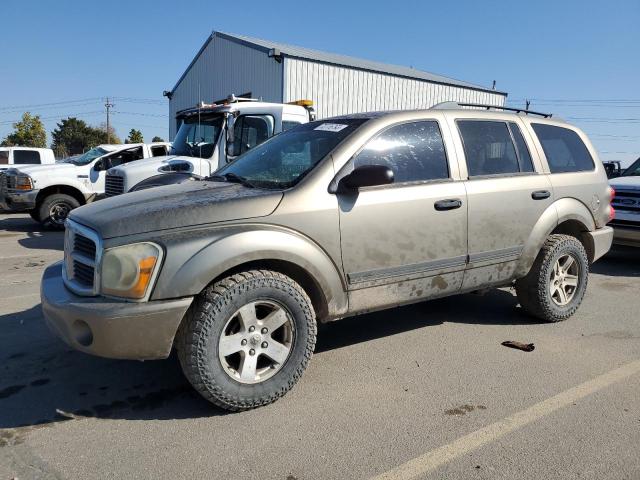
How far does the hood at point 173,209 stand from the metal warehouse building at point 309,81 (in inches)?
630

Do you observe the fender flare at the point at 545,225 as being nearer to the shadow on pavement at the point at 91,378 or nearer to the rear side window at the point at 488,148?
the rear side window at the point at 488,148

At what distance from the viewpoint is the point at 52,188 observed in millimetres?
A: 10883

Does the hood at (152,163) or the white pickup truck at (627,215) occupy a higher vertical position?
the hood at (152,163)

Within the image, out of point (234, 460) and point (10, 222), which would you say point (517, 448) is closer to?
point (234, 460)

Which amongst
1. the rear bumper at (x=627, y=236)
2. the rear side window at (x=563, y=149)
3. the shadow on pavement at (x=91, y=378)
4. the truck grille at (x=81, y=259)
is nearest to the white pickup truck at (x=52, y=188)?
the shadow on pavement at (x=91, y=378)

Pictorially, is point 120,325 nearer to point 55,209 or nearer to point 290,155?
point 290,155

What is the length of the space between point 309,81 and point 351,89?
2.08 metres

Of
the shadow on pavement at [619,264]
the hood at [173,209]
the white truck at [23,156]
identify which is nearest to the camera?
the hood at [173,209]

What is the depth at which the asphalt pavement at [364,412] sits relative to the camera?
263cm

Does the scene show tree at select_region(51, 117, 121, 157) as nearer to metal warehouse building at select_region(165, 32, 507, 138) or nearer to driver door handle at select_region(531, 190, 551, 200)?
metal warehouse building at select_region(165, 32, 507, 138)

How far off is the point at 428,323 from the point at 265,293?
224 cm

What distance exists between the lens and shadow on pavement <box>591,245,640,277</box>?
24.2ft

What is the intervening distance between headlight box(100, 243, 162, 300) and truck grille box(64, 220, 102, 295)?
9cm

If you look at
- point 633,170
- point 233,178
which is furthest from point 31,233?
point 633,170
